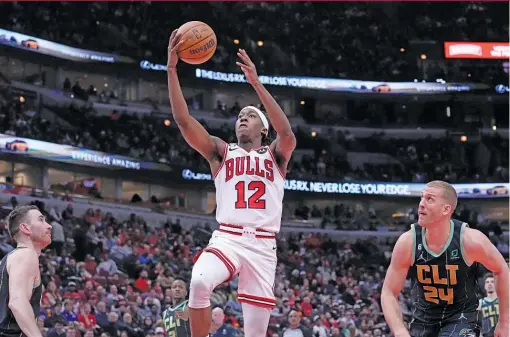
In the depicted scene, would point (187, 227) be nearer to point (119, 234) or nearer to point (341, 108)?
point (119, 234)

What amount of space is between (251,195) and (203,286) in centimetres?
105

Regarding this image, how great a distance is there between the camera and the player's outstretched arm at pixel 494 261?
281 inches

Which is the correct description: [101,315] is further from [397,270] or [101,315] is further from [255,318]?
[397,270]

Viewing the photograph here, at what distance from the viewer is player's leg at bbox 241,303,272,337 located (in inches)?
303

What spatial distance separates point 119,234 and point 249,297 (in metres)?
17.4

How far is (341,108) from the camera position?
152 feet

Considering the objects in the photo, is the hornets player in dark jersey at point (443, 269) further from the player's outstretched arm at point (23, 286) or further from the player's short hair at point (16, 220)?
the player's short hair at point (16, 220)

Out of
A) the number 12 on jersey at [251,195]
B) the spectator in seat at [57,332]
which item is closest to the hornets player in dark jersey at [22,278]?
the number 12 on jersey at [251,195]

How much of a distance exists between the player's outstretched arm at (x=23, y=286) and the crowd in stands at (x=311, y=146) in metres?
22.7

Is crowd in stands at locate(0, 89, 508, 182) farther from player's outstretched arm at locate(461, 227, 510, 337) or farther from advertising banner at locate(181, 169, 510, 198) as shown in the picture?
player's outstretched arm at locate(461, 227, 510, 337)

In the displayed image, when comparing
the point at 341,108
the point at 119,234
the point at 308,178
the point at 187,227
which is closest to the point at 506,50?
the point at 341,108

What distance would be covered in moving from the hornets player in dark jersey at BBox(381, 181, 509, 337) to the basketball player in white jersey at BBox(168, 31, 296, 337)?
120 centimetres

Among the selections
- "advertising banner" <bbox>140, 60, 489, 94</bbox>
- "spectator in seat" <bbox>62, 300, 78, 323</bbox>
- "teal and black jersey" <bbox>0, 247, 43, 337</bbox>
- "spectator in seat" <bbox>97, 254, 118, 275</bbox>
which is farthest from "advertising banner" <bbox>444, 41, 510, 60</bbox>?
"teal and black jersey" <bbox>0, 247, 43, 337</bbox>

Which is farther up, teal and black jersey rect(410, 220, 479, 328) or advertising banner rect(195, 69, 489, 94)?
advertising banner rect(195, 69, 489, 94)
